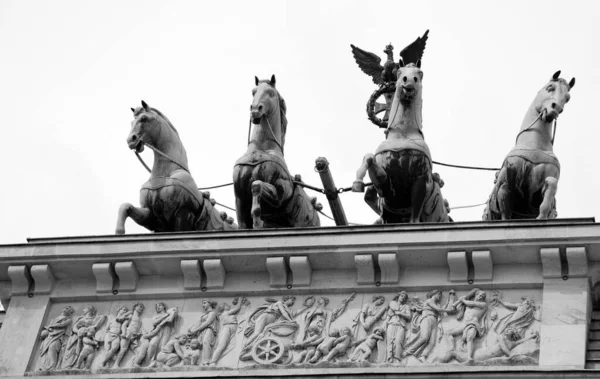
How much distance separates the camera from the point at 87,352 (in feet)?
83.6

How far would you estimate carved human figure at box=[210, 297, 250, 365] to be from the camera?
25.0 metres

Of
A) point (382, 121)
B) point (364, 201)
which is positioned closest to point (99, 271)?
point (364, 201)

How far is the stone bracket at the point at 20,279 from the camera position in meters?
26.2

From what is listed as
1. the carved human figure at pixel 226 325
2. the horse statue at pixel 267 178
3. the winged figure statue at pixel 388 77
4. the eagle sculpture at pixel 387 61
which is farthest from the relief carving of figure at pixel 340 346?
the eagle sculpture at pixel 387 61

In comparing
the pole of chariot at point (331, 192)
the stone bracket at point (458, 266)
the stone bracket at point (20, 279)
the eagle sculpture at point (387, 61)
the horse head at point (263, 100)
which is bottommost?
the stone bracket at point (20, 279)

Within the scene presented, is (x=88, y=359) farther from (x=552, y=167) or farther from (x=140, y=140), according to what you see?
(x=552, y=167)

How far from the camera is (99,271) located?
26031 mm

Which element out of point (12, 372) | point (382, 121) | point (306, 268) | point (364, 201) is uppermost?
point (382, 121)

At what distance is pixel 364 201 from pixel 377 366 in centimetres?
384

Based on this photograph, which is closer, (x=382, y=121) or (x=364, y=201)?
(x=364, y=201)

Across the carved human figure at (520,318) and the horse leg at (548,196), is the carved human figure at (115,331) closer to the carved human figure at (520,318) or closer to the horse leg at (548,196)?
the carved human figure at (520,318)

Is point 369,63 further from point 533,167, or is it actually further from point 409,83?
point 533,167

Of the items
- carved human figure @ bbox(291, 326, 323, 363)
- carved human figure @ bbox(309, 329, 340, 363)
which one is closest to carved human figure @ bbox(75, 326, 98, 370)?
A: carved human figure @ bbox(291, 326, 323, 363)

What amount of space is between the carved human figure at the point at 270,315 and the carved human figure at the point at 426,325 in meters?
1.39
